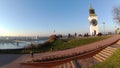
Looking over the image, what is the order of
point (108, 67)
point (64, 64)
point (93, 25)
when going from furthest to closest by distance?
point (93, 25)
point (64, 64)
point (108, 67)

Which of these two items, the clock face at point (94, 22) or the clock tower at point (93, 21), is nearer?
the clock tower at point (93, 21)

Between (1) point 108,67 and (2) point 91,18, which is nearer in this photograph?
(1) point 108,67

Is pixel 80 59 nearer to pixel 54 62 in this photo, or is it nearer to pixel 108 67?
pixel 54 62

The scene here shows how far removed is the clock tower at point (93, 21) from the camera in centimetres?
5512

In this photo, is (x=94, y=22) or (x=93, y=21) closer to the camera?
(x=94, y=22)

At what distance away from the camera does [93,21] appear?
2244 inches

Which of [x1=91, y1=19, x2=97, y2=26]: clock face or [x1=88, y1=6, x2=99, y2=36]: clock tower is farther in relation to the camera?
[x1=91, y1=19, x2=97, y2=26]: clock face

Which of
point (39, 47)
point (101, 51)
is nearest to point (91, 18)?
point (39, 47)

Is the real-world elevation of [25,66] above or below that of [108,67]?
below

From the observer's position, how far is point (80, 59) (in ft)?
52.5

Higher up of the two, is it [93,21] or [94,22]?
[93,21]

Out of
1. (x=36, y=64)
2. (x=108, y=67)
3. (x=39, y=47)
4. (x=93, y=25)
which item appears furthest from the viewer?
(x=93, y=25)

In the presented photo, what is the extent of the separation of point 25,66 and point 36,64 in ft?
3.78

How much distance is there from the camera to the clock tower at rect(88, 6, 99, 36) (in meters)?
55.1
